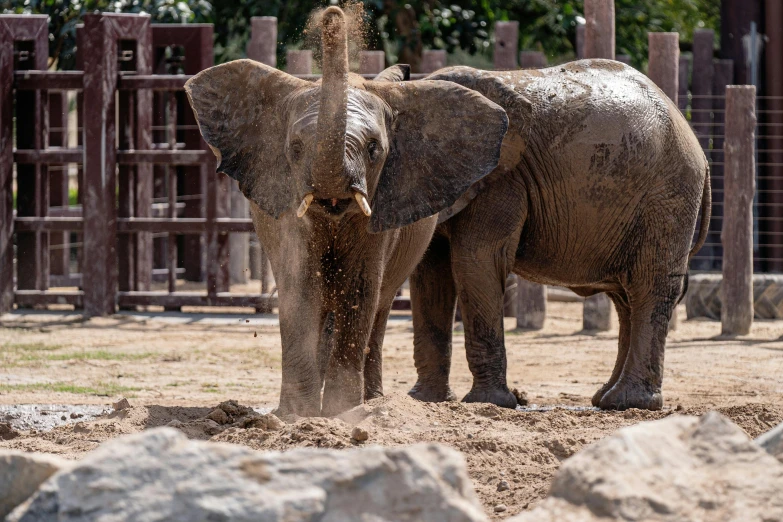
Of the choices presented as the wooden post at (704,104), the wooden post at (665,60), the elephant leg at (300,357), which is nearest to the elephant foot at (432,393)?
the elephant leg at (300,357)

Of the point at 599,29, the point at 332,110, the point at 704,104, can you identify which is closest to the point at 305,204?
the point at 332,110

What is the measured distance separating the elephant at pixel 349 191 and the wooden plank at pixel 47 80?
19.9ft

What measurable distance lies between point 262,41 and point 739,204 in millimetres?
4519

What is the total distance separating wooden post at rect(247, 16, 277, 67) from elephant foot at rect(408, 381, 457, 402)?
17.1 feet

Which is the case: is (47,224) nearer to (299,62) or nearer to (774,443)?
(299,62)

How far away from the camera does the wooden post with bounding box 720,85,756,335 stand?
11.6m

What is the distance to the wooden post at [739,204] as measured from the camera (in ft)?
38.1

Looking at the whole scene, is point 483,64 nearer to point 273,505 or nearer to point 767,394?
point 767,394

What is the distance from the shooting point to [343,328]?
6809mm

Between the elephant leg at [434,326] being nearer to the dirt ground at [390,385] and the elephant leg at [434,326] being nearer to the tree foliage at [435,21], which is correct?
the dirt ground at [390,385]

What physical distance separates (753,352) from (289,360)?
17.5 feet

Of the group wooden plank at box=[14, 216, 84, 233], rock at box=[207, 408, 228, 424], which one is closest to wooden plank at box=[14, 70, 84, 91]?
wooden plank at box=[14, 216, 84, 233]

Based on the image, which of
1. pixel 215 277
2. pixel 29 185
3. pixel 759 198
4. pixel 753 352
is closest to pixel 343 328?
pixel 753 352

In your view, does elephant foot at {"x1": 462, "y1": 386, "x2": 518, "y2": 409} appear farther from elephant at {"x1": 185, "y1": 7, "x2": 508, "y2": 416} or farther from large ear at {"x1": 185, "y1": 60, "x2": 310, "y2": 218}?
large ear at {"x1": 185, "y1": 60, "x2": 310, "y2": 218}
